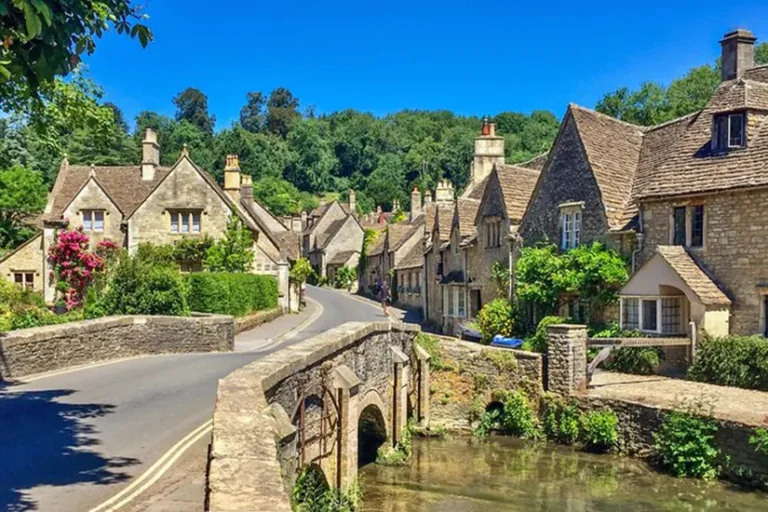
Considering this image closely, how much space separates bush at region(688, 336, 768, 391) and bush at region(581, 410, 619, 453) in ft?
12.0

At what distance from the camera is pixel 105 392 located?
54.2ft

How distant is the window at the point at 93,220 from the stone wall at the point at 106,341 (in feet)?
65.8

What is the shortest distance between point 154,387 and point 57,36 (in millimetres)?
12280

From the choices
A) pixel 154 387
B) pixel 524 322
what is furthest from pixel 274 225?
pixel 154 387

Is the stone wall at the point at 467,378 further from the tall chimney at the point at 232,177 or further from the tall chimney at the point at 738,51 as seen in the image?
the tall chimney at the point at 232,177

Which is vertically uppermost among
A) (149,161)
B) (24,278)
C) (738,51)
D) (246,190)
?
(738,51)

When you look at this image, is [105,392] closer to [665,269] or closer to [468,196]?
[665,269]

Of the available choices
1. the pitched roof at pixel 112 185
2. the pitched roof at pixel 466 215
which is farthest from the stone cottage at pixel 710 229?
the pitched roof at pixel 112 185

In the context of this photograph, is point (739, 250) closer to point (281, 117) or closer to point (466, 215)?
point (466, 215)

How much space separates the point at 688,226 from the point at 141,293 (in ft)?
63.1

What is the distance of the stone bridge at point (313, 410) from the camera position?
6.50 meters

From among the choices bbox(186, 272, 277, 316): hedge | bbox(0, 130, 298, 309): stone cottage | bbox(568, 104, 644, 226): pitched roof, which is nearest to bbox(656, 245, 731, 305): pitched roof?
bbox(568, 104, 644, 226): pitched roof

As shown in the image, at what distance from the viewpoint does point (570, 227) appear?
2956 cm

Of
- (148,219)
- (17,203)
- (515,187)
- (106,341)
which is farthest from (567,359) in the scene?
(17,203)
